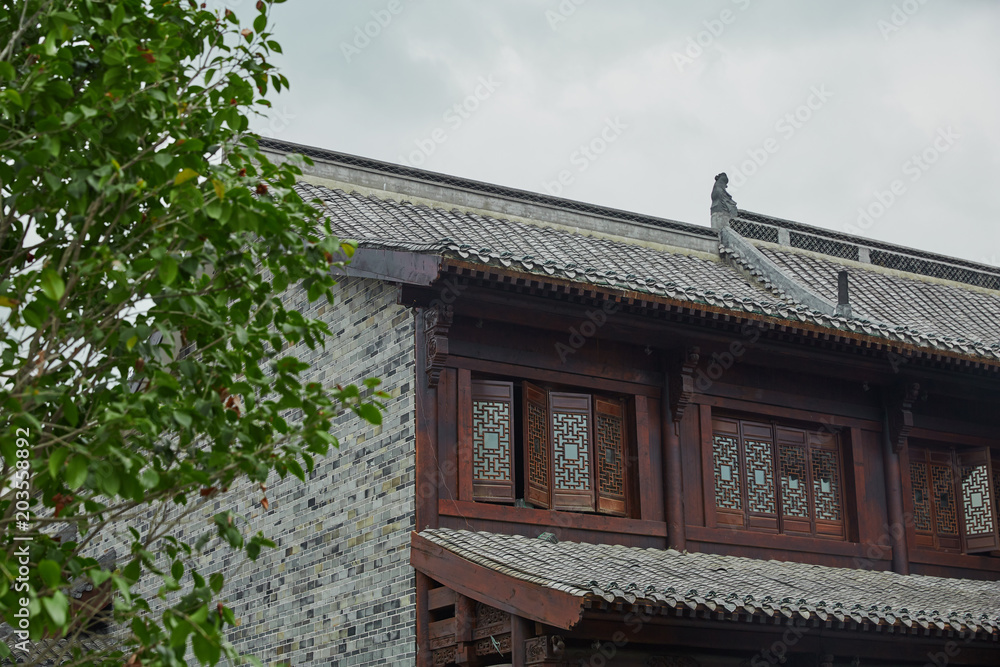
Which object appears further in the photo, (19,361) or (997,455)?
(997,455)

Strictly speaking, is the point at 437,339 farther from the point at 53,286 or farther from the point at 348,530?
the point at 53,286

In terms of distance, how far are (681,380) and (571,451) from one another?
4.23ft

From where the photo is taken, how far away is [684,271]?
1445 cm

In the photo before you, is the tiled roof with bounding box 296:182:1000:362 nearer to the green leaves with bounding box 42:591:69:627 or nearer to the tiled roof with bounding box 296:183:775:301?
the tiled roof with bounding box 296:183:775:301

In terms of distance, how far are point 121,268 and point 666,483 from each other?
7095mm

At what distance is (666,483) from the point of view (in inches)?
426

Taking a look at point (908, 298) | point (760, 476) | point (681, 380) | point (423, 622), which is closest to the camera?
point (423, 622)

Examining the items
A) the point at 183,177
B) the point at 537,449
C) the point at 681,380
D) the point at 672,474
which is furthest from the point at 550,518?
the point at 183,177

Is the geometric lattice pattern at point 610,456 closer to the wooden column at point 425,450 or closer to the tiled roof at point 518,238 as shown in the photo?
the tiled roof at point 518,238

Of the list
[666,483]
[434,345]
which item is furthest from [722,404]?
[434,345]

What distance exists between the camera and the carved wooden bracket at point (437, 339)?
32.2 feet

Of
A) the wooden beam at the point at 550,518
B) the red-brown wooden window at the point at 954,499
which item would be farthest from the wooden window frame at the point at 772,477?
the red-brown wooden window at the point at 954,499

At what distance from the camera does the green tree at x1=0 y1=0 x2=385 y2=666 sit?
455cm

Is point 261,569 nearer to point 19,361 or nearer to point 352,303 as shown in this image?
point 352,303
